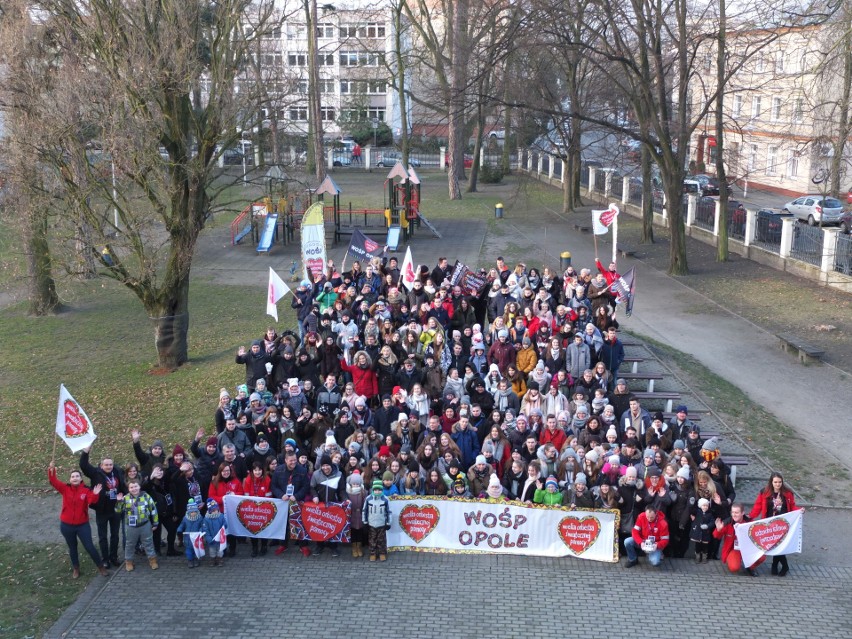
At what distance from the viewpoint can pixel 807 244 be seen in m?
27.6

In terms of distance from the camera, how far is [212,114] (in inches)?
725

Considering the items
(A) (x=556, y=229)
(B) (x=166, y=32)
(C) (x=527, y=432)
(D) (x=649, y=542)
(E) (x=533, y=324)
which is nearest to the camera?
(D) (x=649, y=542)

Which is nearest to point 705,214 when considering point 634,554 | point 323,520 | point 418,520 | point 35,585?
point 634,554

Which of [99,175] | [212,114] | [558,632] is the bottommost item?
[558,632]

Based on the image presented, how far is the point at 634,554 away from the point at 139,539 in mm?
6062

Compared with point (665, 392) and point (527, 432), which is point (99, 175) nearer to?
point (527, 432)

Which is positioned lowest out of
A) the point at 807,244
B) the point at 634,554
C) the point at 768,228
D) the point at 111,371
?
the point at 634,554

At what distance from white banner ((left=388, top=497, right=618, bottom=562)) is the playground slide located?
22310 millimetres

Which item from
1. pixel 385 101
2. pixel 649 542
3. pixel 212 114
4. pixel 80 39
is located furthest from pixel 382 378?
pixel 385 101

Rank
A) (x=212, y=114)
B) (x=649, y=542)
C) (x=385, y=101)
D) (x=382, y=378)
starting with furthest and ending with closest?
1. (x=385, y=101)
2. (x=212, y=114)
3. (x=382, y=378)
4. (x=649, y=542)

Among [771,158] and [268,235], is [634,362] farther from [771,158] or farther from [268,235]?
[771,158]

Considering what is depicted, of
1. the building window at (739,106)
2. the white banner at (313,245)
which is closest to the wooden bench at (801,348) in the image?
the white banner at (313,245)

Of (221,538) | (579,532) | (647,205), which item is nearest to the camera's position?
(221,538)

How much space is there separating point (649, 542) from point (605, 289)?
24.3ft
